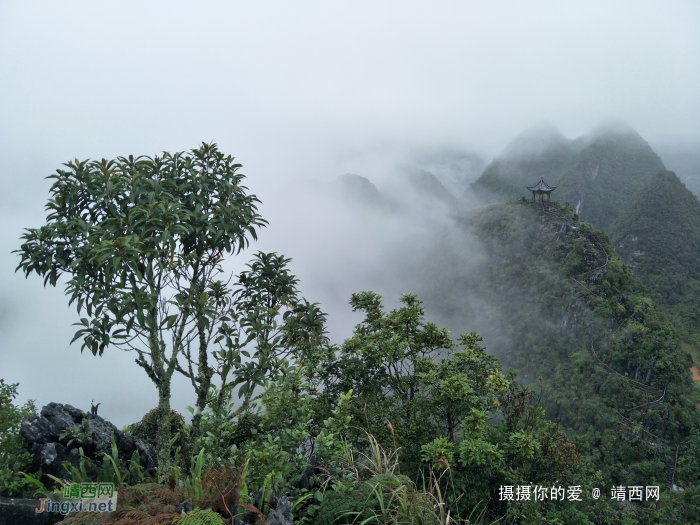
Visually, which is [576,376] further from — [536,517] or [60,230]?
[60,230]

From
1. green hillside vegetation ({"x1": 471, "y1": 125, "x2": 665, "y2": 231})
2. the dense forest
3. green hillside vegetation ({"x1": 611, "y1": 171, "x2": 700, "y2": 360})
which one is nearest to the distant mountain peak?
green hillside vegetation ({"x1": 471, "y1": 125, "x2": 665, "y2": 231})

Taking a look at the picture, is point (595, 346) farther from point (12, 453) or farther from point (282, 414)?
point (12, 453)

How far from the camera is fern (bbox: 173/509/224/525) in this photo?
6.19ft

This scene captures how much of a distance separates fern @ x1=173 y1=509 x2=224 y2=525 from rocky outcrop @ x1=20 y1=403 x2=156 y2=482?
177 centimetres

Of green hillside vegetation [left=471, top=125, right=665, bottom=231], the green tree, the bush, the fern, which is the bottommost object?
the bush

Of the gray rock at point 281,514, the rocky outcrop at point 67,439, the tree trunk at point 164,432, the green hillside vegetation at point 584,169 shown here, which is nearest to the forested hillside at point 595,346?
the tree trunk at point 164,432

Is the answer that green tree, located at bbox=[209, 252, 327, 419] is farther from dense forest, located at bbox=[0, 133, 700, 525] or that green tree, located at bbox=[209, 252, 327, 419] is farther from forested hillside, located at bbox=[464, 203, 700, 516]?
forested hillside, located at bbox=[464, 203, 700, 516]

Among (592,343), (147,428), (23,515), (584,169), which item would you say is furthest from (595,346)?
(584,169)

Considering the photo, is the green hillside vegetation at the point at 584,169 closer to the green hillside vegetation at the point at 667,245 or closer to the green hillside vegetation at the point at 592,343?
the green hillside vegetation at the point at 667,245

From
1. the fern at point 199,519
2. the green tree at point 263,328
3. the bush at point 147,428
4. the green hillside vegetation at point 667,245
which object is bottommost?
the bush at point 147,428

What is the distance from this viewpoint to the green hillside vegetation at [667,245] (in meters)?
39.8

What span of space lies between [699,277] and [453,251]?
24.0 meters

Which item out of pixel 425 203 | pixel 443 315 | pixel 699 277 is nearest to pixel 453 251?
pixel 443 315

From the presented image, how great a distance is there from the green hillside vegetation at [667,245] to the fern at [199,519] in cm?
4507
